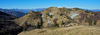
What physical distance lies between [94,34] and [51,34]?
36454 millimetres

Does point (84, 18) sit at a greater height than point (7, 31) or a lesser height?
greater

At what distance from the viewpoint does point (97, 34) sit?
51875 millimetres

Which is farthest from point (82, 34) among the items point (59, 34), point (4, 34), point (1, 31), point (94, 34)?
point (1, 31)

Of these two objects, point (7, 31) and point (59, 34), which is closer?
point (59, 34)

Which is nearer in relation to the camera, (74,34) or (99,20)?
(74,34)

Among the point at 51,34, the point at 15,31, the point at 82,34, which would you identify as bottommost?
the point at 15,31

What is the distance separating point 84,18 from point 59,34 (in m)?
116

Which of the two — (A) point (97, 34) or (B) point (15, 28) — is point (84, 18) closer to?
(A) point (97, 34)

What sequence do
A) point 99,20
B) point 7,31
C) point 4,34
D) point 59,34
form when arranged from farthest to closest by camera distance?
point 7,31
point 4,34
point 99,20
point 59,34

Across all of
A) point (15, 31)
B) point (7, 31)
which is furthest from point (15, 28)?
point (7, 31)

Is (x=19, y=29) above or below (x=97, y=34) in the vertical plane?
below

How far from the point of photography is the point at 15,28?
19012 centimetres

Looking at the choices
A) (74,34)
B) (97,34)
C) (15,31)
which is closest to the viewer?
(97,34)

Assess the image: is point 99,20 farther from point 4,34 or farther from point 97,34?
point 4,34
